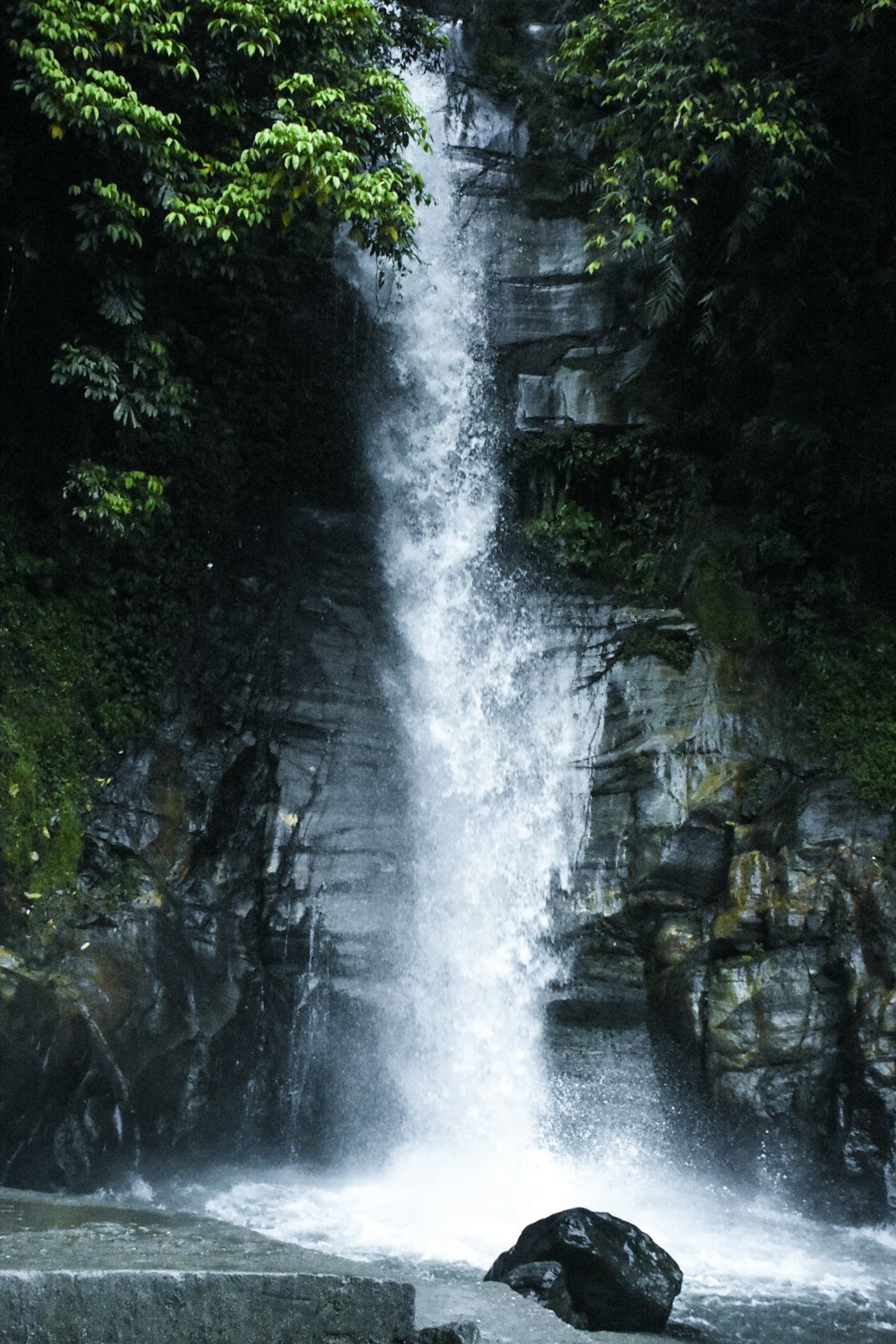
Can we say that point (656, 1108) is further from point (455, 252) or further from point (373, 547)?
point (455, 252)

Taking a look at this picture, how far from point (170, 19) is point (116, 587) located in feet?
15.7

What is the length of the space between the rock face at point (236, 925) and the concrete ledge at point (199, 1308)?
4.56 m

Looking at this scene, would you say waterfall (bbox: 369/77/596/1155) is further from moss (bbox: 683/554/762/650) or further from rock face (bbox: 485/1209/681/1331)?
rock face (bbox: 485/1209/681/1331)

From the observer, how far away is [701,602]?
11.4 meters

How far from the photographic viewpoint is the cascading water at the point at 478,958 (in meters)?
8.00

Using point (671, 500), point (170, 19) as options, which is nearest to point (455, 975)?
point (671, 500)

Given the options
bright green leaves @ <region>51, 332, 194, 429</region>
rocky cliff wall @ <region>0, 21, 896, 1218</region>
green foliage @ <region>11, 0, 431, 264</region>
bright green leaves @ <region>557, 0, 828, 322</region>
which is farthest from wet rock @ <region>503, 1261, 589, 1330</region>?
bright green leaves @ <region>557, 0, 828, 322</region>

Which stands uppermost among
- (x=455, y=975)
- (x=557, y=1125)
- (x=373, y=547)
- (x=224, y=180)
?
(x=224, y=180)

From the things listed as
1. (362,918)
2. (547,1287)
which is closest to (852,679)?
(362,918)

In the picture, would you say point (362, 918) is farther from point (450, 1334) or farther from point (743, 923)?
point (450, 1334)

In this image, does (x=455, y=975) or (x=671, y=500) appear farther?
(x=671, y=500)

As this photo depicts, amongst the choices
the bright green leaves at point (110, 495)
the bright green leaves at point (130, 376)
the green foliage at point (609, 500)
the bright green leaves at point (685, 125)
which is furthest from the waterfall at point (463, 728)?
the bright green leaves at point (130, 376)

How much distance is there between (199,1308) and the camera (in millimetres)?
4098

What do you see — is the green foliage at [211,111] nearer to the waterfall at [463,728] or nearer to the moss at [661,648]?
the waterfall at [463,728]
